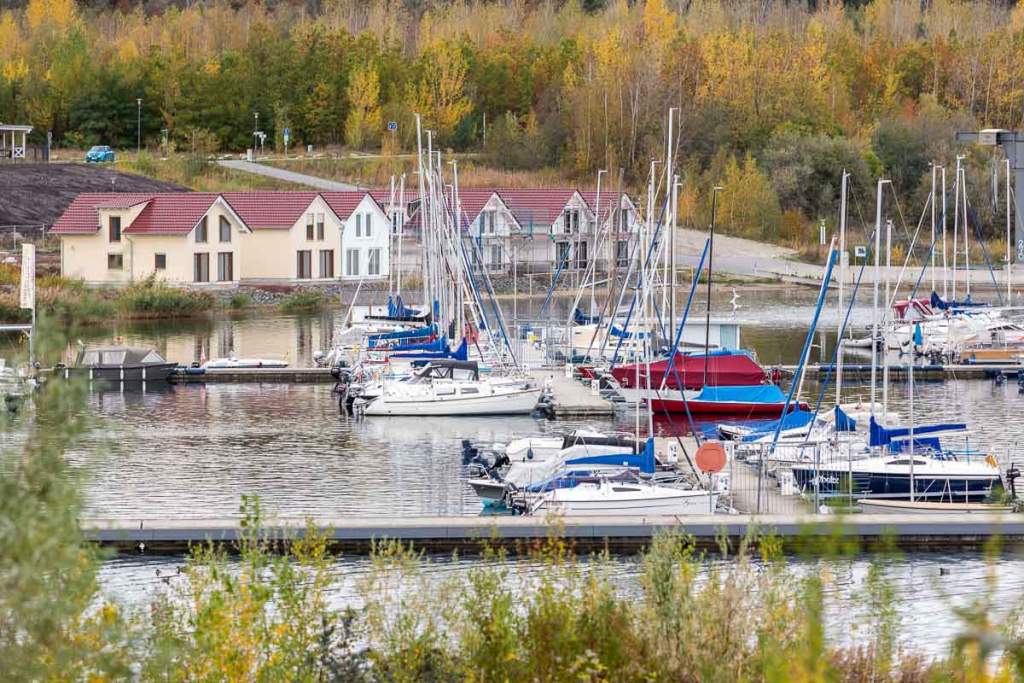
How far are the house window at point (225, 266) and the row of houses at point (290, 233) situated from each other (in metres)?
0.03

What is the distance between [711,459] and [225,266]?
3560cm

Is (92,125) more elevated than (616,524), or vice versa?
(92,125)

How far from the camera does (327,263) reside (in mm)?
57281

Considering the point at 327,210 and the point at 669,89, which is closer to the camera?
the point at 327,210

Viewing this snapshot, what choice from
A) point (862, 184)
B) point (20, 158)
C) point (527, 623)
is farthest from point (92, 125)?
point (527, 623)

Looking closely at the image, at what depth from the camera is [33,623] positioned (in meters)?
7.71

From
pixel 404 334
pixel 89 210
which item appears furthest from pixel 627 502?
pixel 89 210

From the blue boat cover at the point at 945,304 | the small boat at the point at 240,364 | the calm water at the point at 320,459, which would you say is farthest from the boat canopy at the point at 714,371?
the blue boat cover at the point at 945,304

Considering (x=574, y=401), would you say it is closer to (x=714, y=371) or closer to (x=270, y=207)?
(x=714, y=371)

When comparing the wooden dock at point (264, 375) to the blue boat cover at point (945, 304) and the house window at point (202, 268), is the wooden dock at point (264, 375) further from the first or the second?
the blue boat cover at point (945, 304)

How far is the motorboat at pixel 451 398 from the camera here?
102 feet

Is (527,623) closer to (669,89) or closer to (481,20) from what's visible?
(669,89)

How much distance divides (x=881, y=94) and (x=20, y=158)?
146 feet

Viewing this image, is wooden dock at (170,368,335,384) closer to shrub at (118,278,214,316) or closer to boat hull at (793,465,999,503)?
shrub at (118,278,214,316)
